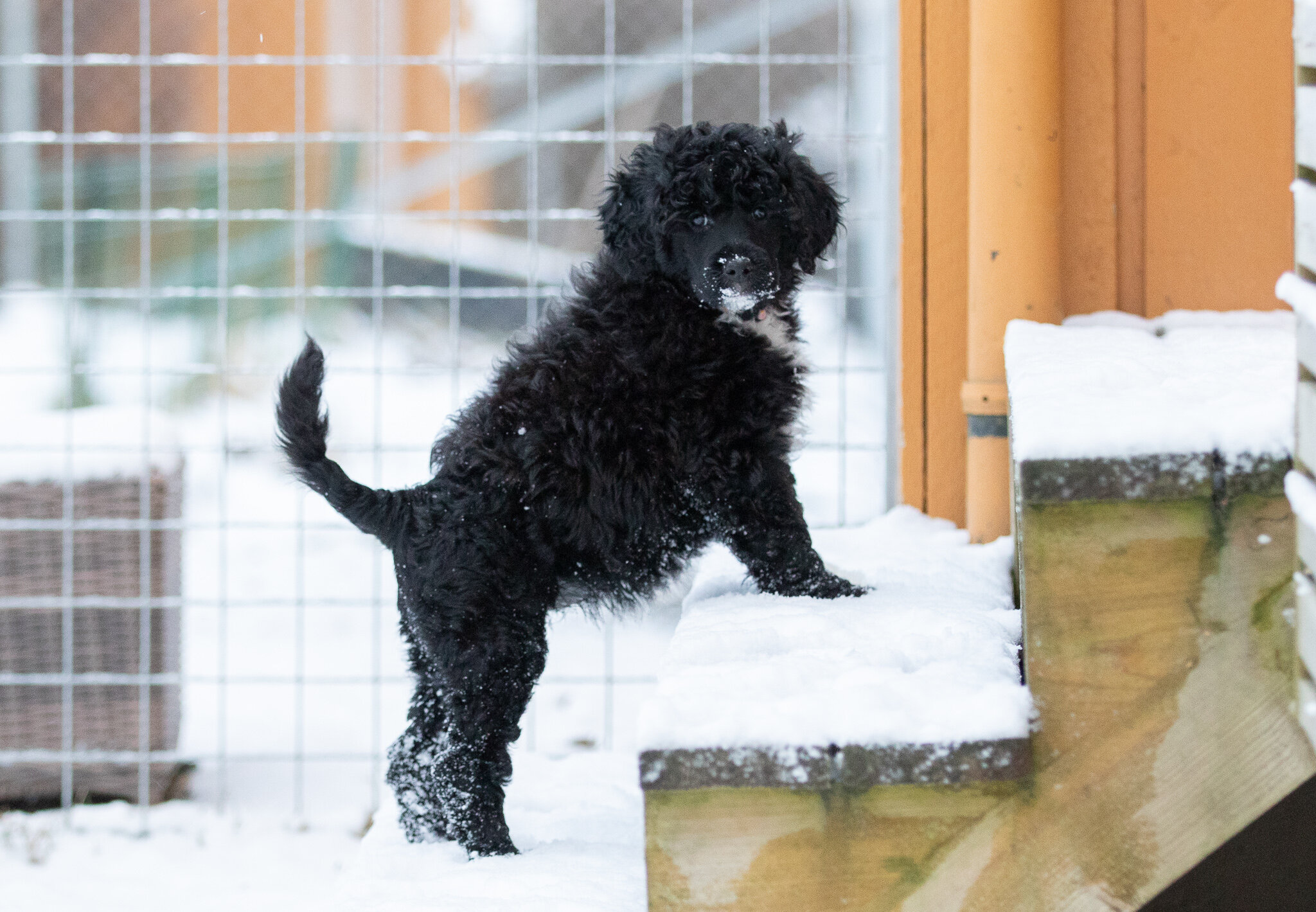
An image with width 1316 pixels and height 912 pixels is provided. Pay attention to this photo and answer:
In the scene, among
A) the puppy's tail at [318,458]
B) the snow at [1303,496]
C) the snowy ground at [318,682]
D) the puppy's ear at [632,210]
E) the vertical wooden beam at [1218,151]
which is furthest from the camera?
the vertical wooden beam at [1218,151]

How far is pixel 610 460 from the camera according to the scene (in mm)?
2135

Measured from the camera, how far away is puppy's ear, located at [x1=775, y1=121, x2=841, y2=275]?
2318 millimetres

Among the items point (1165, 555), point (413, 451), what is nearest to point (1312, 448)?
point (1165, 555)

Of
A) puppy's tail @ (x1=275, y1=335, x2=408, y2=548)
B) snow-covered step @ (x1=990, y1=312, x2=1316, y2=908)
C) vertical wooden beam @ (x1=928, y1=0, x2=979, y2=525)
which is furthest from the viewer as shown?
vertical wooden beam @ (x1=928, y1=0, x2=979, y2=525)

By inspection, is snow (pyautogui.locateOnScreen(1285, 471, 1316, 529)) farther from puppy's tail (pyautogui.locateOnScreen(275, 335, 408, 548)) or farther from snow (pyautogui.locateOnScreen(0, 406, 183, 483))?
snow (pyautogui.locateOnScreen(0, 406, 183, 483))

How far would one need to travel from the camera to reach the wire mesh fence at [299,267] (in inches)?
131

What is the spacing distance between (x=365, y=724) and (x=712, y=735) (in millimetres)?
2779

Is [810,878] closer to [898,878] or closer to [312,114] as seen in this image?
[898,878]

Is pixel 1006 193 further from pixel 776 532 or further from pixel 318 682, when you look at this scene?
pixel 318 682

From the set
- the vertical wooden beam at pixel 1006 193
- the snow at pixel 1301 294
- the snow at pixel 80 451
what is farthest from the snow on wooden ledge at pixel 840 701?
the snow at pixel 80 451

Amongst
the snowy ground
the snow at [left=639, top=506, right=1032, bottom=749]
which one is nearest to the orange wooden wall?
the snowy ground

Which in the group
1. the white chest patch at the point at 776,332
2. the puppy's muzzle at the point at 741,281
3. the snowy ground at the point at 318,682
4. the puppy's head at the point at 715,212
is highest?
the puppy's head at the point at 715,212

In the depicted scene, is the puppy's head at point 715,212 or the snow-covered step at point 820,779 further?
the puppy's head at point 715,212

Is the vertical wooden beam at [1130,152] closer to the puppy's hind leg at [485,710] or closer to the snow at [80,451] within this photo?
the puppy's hind leg at [485,710]
